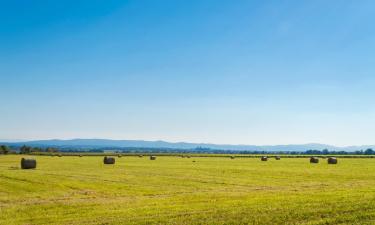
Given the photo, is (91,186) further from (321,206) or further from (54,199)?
(321,206)

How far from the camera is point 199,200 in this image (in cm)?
2005

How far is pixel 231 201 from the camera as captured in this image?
1941cm

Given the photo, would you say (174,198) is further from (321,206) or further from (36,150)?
(36,150)

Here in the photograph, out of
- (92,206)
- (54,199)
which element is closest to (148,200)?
(92,206)

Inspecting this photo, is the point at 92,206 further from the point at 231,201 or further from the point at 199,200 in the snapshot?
the point at 231,201

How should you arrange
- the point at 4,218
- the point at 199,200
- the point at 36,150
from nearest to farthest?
the point at 4,218, the point at 199,200, the point at 36,150

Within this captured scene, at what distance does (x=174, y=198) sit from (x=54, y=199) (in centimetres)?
574

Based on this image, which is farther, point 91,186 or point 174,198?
point 91,186

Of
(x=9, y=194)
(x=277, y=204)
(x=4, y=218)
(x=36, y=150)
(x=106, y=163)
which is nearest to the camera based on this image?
(x=4, y=218)

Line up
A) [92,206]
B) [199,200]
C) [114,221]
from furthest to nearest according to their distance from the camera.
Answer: [199,200], [92,206], [114,221]

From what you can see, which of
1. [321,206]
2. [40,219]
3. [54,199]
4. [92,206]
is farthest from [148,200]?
[321,206]

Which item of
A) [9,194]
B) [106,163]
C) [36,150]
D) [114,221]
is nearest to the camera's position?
[114,221]

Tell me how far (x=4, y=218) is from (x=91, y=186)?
11.3 meters

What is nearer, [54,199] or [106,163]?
[54,199]
